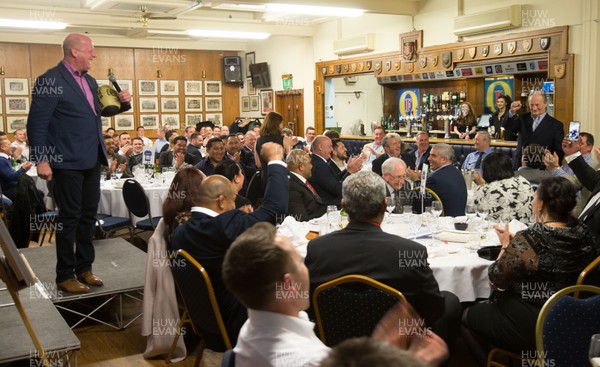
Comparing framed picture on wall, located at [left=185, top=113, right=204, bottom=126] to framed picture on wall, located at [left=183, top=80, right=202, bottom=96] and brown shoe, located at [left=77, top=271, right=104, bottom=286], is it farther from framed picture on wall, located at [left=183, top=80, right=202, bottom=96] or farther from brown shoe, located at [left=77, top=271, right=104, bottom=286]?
brown shoe, located at [left=77, top=271, right=104, bottom=286]

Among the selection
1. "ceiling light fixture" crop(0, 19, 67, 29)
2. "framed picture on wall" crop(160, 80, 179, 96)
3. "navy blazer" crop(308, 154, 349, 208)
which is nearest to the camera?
"navy blazer" crop(308, 154, 349, 208)

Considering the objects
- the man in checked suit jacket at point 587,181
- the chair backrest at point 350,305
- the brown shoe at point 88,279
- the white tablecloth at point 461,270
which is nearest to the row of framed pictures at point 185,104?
the man in checked suit jacket at point 587,181

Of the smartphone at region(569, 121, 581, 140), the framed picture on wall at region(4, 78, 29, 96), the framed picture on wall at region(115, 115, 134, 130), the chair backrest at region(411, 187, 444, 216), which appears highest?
the framed picture on wall at region(4, 78, 29, 96)

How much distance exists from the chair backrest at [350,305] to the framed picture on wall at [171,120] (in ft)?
51.4

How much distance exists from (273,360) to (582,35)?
8485mm

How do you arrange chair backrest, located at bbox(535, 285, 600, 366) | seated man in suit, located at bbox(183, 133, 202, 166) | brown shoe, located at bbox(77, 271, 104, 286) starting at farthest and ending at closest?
seated man in suit, located at bbox(183, 133, 202, 166) → brown shoe, located at bbox(77, 271, 104, 286) → chair backrest, located at bbox(535, 285, 600, 366)

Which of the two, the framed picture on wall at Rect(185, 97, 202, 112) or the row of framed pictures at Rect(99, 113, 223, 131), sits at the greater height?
the framed picture on wall at Rect(185, 97, 202, 112)

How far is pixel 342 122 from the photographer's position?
15.1 meters

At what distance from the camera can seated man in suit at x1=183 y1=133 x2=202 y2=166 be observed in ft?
30.7

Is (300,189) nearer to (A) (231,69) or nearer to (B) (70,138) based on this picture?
(B) (70,138)

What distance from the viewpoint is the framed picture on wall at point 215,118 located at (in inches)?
731

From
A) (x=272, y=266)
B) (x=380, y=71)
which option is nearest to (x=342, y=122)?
(x=380, y=71)

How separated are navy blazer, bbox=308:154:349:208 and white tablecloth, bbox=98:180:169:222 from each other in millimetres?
2227

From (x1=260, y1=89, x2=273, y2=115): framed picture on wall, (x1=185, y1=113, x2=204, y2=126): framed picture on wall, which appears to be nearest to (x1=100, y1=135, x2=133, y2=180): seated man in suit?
(x1=260, y1=89, x2=273, y2=115): framed picture on wall
